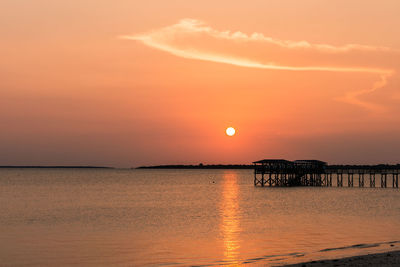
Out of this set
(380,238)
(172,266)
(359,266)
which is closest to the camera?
(359,266)

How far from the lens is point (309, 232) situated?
1458 inches

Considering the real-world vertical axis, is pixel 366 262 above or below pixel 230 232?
above

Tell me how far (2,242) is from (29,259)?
266 inches

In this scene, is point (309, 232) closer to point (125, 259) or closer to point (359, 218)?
point (359, 218)

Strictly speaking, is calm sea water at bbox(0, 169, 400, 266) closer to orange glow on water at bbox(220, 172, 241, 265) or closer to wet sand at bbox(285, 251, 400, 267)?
orange glow on water at bbox(220, 172, 241, 265)

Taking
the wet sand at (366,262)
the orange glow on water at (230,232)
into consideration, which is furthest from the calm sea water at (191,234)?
the wet sand at (366,262)

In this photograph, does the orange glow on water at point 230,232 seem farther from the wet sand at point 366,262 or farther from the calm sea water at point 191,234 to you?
the wet sand at point 366,262

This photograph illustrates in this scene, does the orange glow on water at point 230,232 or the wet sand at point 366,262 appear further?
the orange glow on water at point 230,232

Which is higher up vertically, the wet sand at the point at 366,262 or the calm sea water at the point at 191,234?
the wet sand at the point at 366,262

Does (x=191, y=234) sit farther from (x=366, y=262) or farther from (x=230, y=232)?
(x=366, y=262)

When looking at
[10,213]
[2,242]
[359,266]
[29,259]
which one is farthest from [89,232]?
[359,266]

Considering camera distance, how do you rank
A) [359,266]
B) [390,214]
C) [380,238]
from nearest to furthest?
1. [359,266]
2. [380,238]
3. [390,214]

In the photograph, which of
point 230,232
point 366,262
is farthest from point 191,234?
point 366,262

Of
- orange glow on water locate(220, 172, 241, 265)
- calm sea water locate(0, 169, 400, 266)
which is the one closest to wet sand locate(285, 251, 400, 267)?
calm sea water locate(0, 169, 400, 266)
